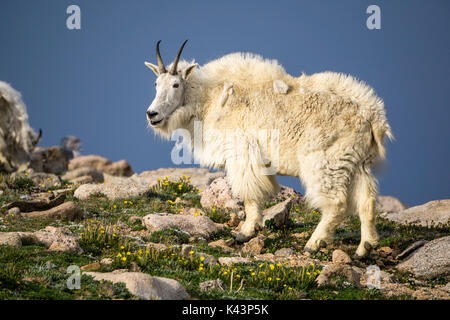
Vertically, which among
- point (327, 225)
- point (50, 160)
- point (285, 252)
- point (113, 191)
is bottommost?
point (285, 252)

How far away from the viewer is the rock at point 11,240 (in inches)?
303

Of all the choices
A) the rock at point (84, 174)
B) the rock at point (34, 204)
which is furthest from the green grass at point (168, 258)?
the rock at point (84, 174)

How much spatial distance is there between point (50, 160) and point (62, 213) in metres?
14.0

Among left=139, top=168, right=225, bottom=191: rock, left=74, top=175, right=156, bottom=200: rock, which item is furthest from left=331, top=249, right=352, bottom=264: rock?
left=139, top=168, right=225, bottom=191: rock

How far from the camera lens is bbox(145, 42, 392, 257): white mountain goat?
9.10 meters

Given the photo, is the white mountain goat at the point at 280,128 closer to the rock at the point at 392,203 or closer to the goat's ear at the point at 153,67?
the goat's ear at the point at 153,67

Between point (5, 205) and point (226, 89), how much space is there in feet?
17.2

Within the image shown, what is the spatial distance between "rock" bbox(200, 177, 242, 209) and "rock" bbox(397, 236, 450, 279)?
4.49 meters

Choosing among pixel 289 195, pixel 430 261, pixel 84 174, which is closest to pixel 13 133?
pixel 84 174

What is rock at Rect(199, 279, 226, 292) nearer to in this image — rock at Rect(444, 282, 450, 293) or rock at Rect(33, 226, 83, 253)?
rock at Rect(33, 226, 83, 253)

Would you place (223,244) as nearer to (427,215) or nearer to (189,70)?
(189,70)

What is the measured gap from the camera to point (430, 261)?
8570 millimetres
